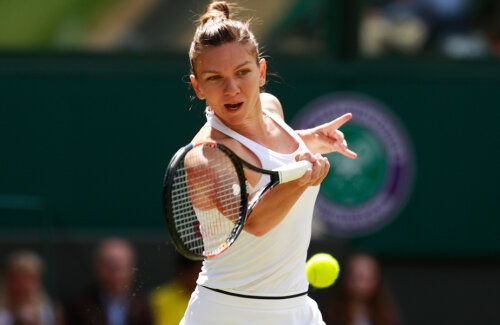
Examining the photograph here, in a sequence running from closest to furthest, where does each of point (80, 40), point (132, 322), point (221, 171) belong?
point (221, 171), point (132, 322), point (80, 40)

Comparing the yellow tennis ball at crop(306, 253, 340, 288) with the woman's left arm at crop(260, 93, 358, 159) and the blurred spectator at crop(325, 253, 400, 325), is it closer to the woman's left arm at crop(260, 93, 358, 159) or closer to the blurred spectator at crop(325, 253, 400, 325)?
the woman's left arm at crop(260, 93, 358, 159)

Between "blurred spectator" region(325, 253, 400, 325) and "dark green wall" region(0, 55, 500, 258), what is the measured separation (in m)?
0.93

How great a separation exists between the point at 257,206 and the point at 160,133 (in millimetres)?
4389

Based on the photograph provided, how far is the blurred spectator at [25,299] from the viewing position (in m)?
6.23

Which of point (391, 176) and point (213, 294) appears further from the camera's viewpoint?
point (391, 176)

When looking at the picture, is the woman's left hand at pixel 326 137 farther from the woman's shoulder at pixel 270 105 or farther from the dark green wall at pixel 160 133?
the dark green wall at pixel 160 133

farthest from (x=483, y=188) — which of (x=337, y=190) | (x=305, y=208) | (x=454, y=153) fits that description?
(x=305, y=208)

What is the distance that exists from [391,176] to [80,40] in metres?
2.75

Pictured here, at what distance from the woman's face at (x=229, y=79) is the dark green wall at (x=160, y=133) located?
13.0 feet

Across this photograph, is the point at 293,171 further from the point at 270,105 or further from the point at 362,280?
the point at 362,280

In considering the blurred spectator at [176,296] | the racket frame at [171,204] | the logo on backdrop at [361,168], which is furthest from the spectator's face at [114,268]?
the racket frame at [171,204]

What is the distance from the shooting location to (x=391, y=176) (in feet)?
25.9

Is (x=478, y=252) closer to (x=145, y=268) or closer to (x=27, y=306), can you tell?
(x=145, y=268)

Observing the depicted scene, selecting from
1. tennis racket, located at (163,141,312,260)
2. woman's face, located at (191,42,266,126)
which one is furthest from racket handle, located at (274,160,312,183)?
woman's face, located at (191,42,266,126)
